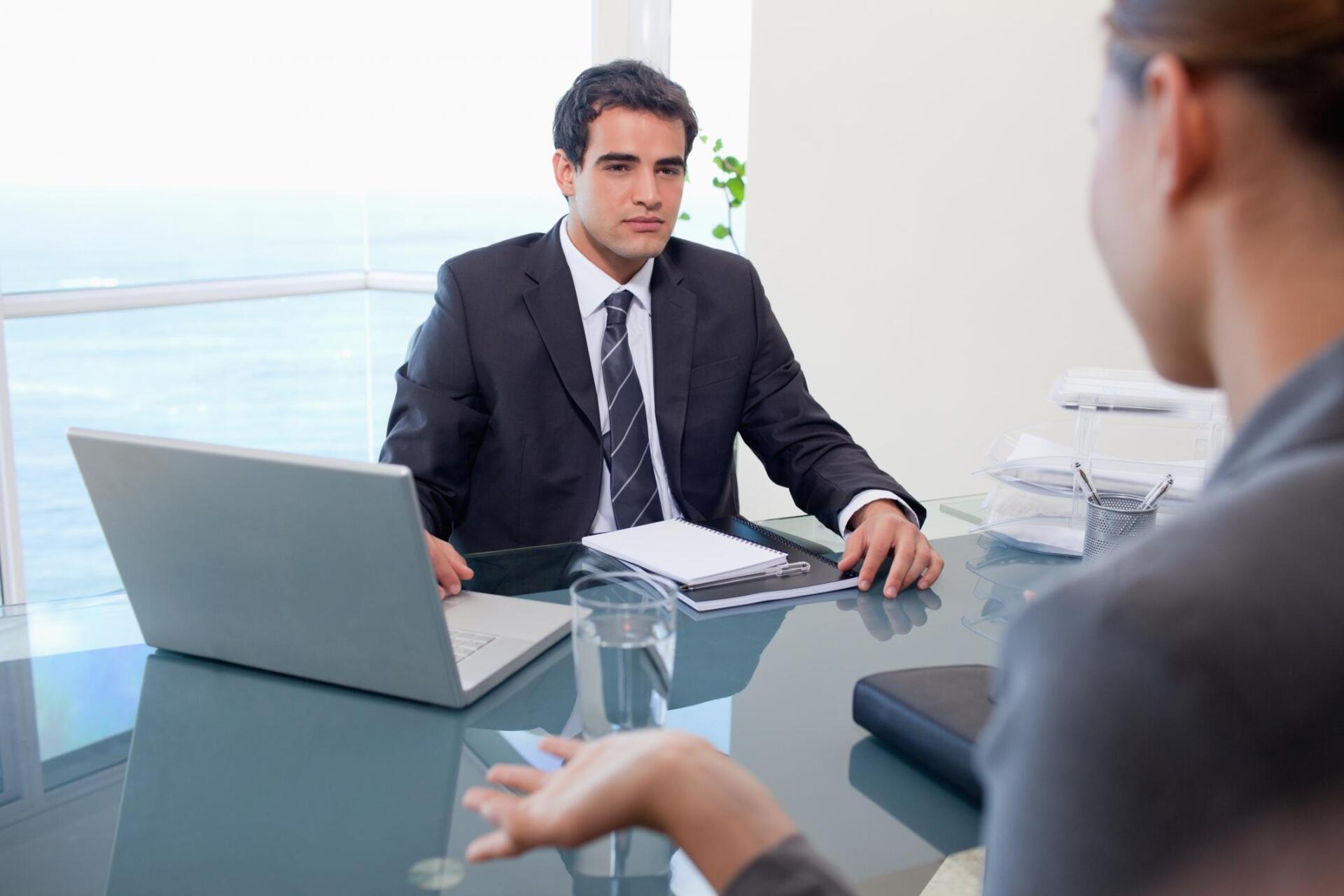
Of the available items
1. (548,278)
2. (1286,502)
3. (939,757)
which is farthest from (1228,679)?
(548,278)

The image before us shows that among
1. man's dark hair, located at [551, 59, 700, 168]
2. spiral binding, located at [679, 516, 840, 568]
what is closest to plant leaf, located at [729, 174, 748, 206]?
man's dark hair, located at [551, 59, 700, 168]

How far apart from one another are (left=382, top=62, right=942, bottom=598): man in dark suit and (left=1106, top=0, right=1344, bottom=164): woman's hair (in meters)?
1.57

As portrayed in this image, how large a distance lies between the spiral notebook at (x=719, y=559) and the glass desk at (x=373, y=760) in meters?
0.03

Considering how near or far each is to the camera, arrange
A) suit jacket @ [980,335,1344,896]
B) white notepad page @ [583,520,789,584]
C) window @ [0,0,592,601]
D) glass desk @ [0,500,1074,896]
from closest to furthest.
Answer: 1. suit jacket @ [980,335,1344,896]
2. glass desk @ [0,500,1074,896]
3. white notepad page @ [583,520,789,584]
4. window @ [0,0,592,601]

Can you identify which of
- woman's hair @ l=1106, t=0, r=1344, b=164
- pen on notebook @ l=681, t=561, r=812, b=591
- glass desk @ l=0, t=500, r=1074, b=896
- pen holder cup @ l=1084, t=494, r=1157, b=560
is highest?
woman's hair @ l=1106, t=0, r=1344, b=164

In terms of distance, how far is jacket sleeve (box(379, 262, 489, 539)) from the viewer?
2209 mm

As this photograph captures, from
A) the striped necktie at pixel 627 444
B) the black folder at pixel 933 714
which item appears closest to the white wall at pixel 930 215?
the striped necktie at pixel 627 444

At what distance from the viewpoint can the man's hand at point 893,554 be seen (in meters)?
1.67

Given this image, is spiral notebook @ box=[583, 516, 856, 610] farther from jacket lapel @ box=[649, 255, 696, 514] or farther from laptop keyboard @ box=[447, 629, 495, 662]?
jacket lapel @ box=[649, 255, 696, 514]

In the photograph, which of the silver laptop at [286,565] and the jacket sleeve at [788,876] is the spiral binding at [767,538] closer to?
the silver laptop at [286,565]

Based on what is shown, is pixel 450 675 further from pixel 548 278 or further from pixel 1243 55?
pixel 548 278

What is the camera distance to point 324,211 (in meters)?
4.98

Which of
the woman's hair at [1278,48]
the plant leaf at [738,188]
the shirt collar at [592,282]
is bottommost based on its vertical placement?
the shirt collar at [592,282]

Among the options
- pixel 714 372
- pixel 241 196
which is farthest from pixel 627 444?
pixel 241 196
